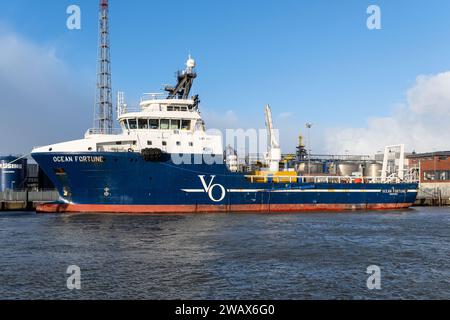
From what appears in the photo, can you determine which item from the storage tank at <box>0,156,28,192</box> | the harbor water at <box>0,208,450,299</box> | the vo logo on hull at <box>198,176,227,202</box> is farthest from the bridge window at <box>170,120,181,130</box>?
the storage tank at <box>0,156,28,192</box>

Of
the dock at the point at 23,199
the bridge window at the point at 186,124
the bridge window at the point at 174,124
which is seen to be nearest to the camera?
the bridge window at the point at 174,124

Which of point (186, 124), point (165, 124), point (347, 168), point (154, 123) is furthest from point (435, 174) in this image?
point (154, 123)

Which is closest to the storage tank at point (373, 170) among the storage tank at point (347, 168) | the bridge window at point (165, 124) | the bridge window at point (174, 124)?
the storage tank at point (347, 168)

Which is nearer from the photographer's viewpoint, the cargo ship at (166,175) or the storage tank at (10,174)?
the cargo ship at (166,175)

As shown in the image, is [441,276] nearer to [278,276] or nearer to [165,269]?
[278,276]

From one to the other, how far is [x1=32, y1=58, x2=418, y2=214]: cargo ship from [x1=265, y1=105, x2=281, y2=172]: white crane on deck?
0.42 ft

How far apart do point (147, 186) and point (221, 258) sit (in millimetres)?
17289

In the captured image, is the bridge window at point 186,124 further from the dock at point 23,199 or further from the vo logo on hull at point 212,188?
the dock at point 23,199

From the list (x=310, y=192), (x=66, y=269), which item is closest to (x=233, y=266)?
(x=66, y=269)

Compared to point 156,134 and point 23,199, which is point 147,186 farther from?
point 23,199

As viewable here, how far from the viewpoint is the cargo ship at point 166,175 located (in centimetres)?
3466

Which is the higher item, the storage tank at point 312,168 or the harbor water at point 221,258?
the storage tank at point 312,168

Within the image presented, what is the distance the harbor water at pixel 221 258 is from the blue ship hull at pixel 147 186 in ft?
12.9
